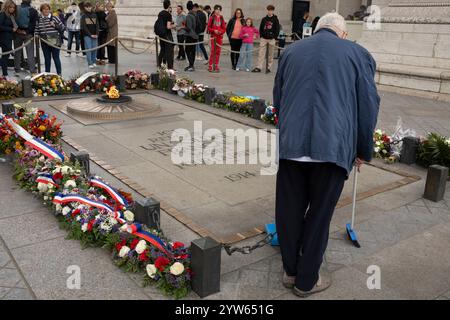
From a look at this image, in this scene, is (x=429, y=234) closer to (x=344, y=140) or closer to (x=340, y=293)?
(x=340, y=293)

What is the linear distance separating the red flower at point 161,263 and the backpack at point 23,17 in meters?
11.1

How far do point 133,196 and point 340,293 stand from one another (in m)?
2.61

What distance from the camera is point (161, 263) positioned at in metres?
3.60

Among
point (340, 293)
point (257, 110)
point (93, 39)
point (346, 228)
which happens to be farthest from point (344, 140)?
point (93, 39)

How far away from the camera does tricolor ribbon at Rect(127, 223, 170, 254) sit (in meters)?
3.76

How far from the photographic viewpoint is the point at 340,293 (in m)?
3.65

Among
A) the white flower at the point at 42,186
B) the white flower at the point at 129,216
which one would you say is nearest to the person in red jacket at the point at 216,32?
the white flower at the point at 42,186

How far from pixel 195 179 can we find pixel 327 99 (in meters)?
2.96

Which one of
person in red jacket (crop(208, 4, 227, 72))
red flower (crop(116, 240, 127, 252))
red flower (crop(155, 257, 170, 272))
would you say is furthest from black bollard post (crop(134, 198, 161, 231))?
person in red jacket (crop(208, 4, 227, 72))

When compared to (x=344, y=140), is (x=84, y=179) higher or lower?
lower

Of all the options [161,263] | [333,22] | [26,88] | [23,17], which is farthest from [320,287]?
[23,17]

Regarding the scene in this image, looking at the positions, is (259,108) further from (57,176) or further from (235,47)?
(235,47)

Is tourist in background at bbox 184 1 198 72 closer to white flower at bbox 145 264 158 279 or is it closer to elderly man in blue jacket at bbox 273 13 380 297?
elderly man in blue jacket at bbox 273 13 380 297

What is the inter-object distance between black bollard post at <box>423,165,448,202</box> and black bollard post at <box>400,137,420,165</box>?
1.30 meters
